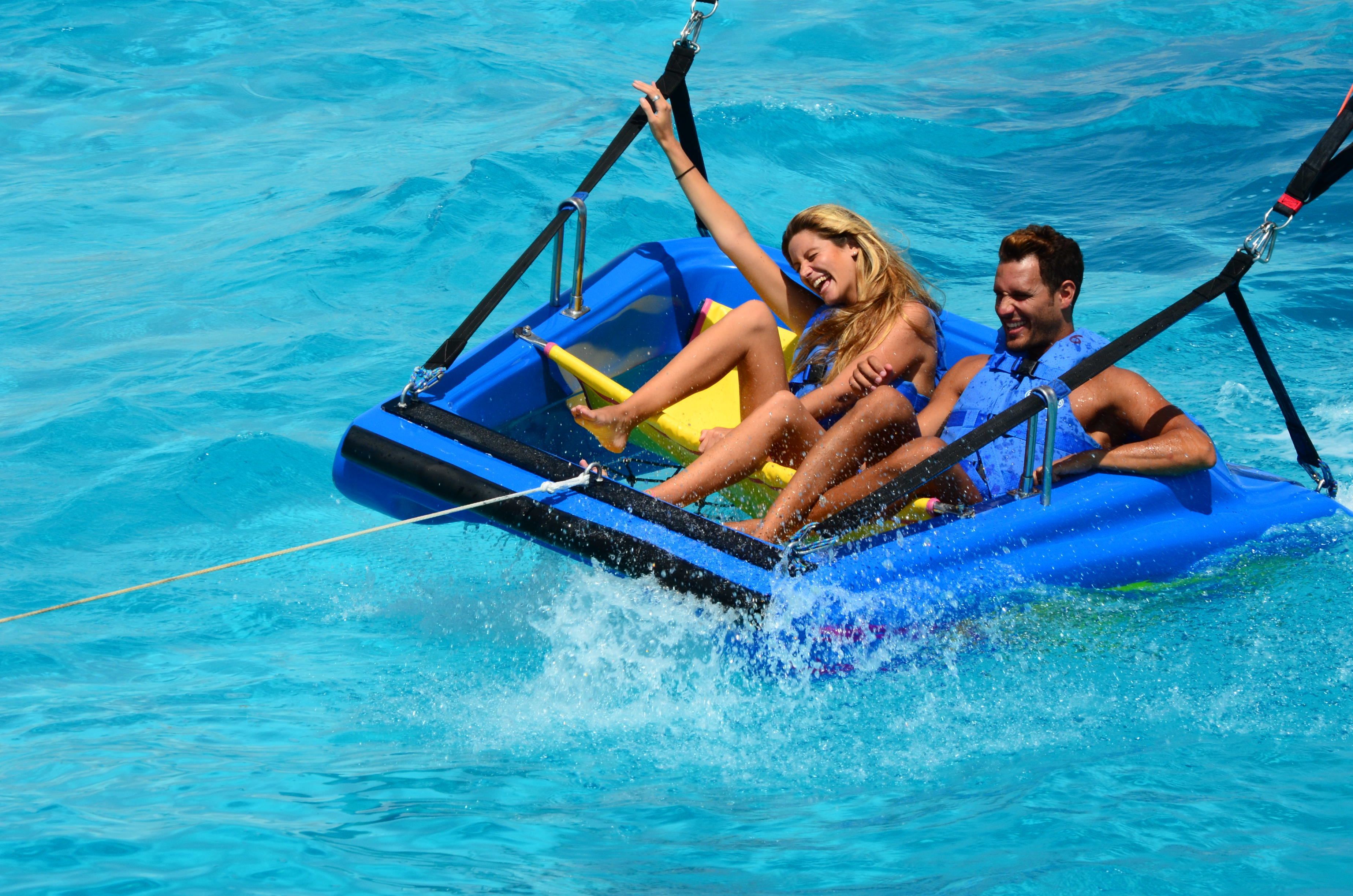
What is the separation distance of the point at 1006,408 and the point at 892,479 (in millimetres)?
317

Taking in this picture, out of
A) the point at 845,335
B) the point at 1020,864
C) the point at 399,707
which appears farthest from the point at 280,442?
the point at 1020,864

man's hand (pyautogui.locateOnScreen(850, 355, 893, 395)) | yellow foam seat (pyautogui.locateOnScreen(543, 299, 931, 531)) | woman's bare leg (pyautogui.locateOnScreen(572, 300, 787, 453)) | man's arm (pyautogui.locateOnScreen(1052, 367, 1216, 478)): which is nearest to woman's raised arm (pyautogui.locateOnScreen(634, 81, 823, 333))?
yellow foam seat (pyautogui.locateOnScreen(543, 299, 931, 531))

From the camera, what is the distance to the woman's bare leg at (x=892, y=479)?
287 centimetres

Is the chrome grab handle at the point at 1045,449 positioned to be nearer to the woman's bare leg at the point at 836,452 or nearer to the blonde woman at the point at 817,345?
the woman's bare leg at the point at 836,452

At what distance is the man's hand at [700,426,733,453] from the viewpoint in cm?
310

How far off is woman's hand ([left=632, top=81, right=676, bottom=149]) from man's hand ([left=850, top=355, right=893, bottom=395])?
30.9 inches

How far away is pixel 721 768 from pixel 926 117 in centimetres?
622

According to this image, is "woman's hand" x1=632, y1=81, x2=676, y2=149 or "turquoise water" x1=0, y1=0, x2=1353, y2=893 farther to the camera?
"woman's hand" x1=632, y1=81, x2=676, y2=149

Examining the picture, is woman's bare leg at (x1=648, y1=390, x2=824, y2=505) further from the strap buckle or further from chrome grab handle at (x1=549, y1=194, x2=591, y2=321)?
the strap buckle

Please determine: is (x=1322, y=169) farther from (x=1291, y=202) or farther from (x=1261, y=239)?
(x=1261, y=239)

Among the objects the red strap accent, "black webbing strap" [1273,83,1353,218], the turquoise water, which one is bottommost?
the turquoise water

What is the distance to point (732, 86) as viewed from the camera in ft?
27.2

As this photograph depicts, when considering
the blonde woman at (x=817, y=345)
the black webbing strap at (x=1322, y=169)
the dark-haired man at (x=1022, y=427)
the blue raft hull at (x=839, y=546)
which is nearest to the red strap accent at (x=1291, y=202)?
the black webbing strap at (x=1322, y=169)

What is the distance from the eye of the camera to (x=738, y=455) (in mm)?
2939
